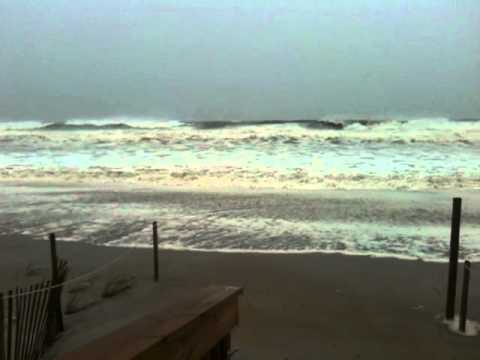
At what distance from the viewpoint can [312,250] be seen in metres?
7.77

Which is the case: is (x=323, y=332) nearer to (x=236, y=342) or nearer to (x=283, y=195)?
(x=236, y=342)

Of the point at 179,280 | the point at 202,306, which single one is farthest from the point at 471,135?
the point at 202,306

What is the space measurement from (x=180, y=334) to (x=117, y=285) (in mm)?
3310

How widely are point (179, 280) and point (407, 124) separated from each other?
3012cm

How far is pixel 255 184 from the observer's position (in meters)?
17.4

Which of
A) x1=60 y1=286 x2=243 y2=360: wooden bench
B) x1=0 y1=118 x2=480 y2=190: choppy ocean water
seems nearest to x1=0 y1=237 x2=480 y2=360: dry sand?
x1=60 y1=286 x2=243 y2=360: wooden bench

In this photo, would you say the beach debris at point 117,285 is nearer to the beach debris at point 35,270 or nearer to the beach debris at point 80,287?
the beach debris at point 80,287

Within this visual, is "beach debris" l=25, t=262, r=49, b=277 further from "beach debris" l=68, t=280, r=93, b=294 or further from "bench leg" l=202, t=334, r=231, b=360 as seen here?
"bench leg" l=202, t=334, r=231, b=360

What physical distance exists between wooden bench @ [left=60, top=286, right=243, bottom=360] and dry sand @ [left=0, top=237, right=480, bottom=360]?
0.94 metres

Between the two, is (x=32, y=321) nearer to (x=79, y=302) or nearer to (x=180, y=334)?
(x=180, y=334)

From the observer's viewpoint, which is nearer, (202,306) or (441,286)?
(202,306)

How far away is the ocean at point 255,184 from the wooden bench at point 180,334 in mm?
4445

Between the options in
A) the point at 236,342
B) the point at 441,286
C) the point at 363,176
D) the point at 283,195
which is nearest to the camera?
the point at 236,342

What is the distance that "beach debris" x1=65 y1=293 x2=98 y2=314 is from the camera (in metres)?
5.13
